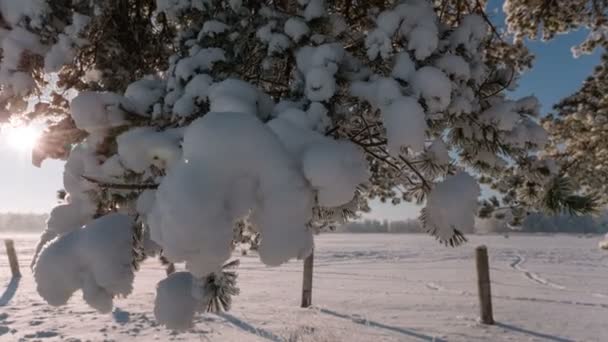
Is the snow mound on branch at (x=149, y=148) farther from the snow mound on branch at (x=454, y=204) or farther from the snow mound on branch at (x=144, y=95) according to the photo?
the snow mound on branch at (x=454, y=204)

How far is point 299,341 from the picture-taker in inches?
234

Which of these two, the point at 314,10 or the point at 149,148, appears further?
the point at 314,10

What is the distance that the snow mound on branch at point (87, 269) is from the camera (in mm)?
1625

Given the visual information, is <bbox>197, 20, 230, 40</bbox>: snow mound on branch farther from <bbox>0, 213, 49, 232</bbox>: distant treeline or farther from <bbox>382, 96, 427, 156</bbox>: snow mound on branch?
<bbox>0, 213, 49, 232</bbox>: distant treeline

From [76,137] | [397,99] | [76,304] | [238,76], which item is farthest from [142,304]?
[397,99]

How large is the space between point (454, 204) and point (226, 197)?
116cm

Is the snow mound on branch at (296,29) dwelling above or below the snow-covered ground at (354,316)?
above

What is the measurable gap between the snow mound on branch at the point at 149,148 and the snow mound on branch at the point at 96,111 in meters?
0.20

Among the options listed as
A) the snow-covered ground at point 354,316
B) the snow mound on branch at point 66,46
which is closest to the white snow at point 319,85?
the snow mound on branch at point 66,46

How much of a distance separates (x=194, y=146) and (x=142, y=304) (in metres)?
9.16

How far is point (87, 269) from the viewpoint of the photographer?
167cm

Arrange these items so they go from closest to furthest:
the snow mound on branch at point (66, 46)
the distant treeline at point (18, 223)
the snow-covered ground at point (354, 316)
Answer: the snow mound on branch at point (66, 46)
the snow-covered ground at point (354, 316)
the distant treeline at point (18, 223)

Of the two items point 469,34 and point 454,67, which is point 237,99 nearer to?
point 454,67

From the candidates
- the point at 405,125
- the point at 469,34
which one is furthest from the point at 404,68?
the point at 469,34
